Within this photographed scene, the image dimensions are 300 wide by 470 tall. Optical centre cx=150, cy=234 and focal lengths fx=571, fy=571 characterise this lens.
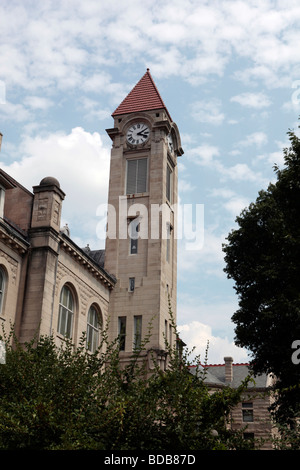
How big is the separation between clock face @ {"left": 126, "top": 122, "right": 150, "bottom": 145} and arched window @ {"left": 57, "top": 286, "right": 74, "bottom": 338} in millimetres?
13795

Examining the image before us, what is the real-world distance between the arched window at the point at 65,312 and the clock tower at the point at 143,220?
478 centimetres

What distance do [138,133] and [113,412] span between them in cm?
3010

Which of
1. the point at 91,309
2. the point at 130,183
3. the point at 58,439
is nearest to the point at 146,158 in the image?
the point at 130,183

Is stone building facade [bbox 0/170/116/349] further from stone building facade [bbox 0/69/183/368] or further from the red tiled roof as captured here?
the red tiled roof

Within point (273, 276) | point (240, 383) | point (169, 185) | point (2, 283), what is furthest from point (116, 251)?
point (240, 383)

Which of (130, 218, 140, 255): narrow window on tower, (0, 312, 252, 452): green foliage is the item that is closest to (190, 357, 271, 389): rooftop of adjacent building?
(130, 218, 140, 255): narrow window on tower

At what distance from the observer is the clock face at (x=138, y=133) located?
40312mm

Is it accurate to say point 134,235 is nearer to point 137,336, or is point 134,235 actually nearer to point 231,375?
point 137,336

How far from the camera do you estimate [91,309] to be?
34.1 meters

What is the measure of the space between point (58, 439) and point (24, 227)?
16.7 m

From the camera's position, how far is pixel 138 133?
4066 centimetres

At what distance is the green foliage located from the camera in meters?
12.7

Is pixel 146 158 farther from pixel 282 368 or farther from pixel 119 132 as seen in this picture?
pixel 282 368
